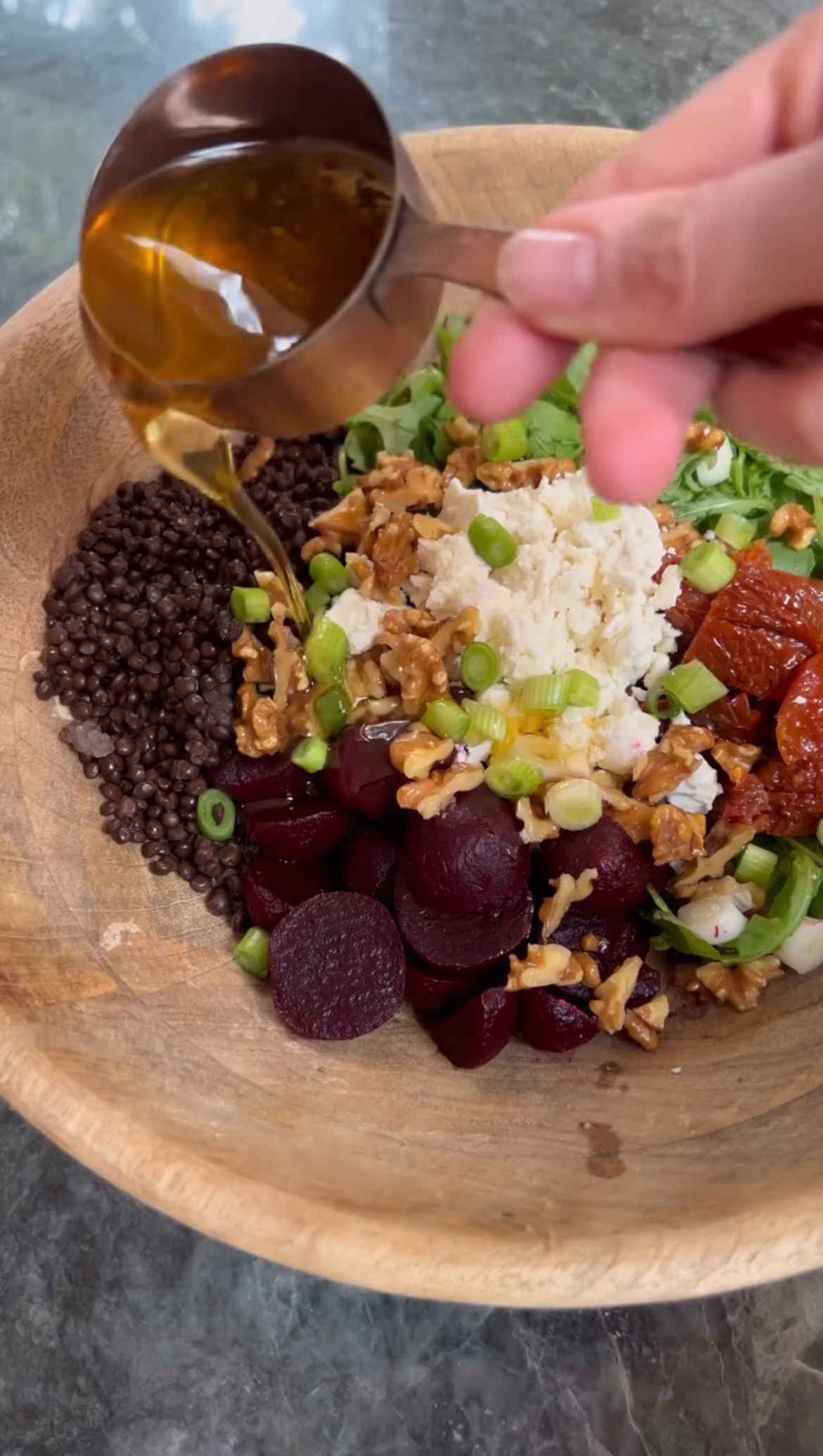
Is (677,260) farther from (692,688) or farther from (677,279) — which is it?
(692,688)

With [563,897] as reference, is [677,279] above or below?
above

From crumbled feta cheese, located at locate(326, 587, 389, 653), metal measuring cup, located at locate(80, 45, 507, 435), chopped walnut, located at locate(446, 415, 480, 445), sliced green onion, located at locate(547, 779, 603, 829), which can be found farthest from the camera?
chopped walnut, located at locate(446, 415, 480, 445)

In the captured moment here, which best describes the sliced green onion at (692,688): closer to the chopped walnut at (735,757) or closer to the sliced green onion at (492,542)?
the chopped walnut at (735,757)

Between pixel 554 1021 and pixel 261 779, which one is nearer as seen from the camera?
pixel 554 1021

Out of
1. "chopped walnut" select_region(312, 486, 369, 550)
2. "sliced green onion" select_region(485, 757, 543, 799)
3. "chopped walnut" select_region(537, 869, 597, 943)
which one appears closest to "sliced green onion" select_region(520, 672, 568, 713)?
"sliced green onion" select_region(485, 757, 543, 799)

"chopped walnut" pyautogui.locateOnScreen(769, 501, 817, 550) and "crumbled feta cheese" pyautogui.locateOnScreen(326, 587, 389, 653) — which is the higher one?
"crumbled feta cheese" pyautogui.locateOnScreen(326, 587, 389, 653)

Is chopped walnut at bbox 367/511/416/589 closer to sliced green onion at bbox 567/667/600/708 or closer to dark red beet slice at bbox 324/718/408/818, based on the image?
dark red beet slice at bbox 324/718/408/818

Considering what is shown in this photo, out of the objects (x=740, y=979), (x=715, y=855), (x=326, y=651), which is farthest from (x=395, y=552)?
(x=740, y=979)

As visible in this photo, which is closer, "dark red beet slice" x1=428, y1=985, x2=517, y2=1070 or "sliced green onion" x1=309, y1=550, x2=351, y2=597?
"dark red beet slice" x1=428, y1=985, x2=517, y2=1070
